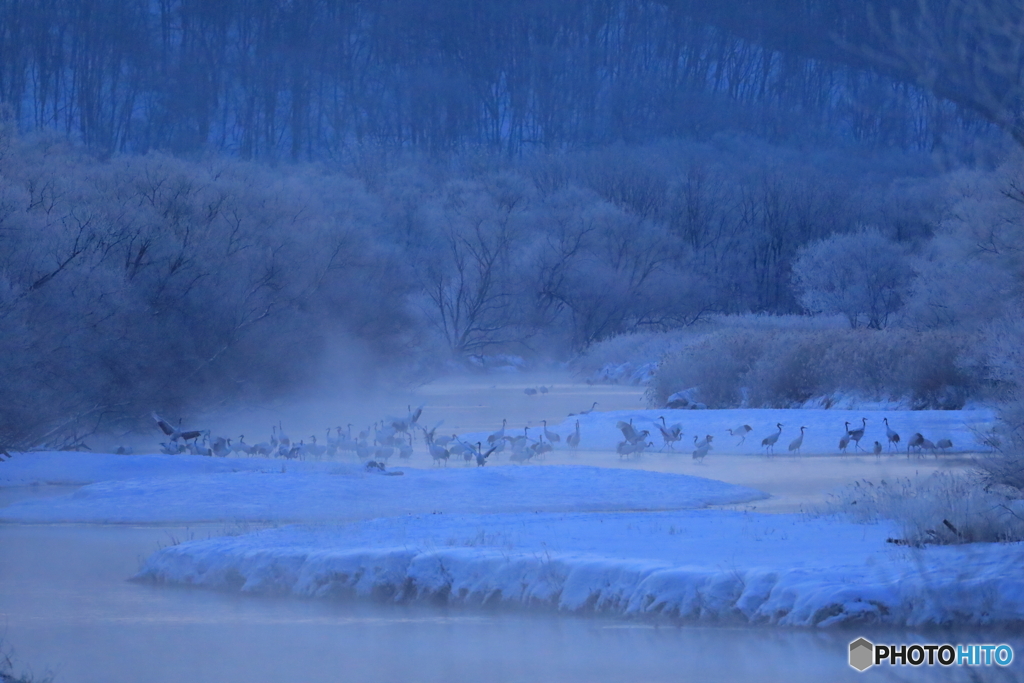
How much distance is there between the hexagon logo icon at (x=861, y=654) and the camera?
782 cm

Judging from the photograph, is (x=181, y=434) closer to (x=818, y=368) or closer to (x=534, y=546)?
(x=534, y=546)

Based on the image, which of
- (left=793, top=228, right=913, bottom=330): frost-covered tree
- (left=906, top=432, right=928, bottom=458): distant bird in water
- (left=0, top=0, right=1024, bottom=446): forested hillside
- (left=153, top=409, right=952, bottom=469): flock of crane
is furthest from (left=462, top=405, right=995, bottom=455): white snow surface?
(left=793, top=228, right=913, bottom=330): frost-covered tree

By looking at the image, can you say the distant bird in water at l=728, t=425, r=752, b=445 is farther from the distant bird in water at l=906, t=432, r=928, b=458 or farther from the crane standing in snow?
the distant bird in water at l=906, t=432, r=928, b=458

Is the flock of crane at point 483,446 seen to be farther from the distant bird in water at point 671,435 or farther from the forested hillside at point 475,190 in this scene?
the forested hillside at point 475,190

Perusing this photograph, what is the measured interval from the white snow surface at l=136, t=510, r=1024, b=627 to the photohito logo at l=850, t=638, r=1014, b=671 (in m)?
0.34

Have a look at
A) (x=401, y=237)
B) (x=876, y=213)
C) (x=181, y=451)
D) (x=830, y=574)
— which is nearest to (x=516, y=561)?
(x=830, y=574)

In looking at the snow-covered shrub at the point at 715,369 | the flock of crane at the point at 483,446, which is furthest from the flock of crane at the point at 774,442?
the snow-covered shrub at the point at 715,369

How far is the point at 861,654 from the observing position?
796cm

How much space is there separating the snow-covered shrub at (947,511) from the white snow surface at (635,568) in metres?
0.38

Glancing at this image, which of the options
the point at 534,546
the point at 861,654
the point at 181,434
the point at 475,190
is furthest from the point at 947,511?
the point at 475,190

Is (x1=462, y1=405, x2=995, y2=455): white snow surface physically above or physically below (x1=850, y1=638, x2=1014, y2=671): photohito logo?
below

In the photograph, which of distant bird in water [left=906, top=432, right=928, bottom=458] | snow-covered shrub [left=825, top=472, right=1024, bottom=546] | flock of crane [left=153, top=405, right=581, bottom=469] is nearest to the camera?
snow-covered shrub [left=825, top=472, right=1024, bottom=546]

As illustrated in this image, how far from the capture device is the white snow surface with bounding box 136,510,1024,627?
8430 millimetres

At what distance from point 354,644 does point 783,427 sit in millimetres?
17001
